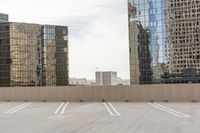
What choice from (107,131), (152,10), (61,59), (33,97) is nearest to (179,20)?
(152,10)

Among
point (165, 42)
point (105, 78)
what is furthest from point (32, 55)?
point (165, 42)

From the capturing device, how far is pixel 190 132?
42.9ft

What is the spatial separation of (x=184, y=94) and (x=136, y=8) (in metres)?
74.8

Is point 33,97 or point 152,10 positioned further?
point 152,10

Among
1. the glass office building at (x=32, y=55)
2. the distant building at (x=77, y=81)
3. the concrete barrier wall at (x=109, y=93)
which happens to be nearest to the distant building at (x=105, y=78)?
the distant building at (x=77, y=81)

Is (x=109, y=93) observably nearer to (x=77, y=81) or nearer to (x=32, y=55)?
(x=32, y=55)

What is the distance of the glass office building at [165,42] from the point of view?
3679 inches

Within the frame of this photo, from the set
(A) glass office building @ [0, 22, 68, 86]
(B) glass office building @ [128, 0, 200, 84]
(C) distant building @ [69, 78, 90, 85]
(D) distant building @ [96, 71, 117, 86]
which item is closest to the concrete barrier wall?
(D) distant building @ [96, 71, 117, 86]

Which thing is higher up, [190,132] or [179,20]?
[179,20]

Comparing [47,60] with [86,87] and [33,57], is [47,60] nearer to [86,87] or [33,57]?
[33,57]

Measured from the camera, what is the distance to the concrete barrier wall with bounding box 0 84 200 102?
29.0 m

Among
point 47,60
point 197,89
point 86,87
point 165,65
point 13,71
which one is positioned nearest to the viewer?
point 197,89

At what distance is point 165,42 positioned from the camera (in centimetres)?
9600

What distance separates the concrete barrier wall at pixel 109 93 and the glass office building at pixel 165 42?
6194cm
